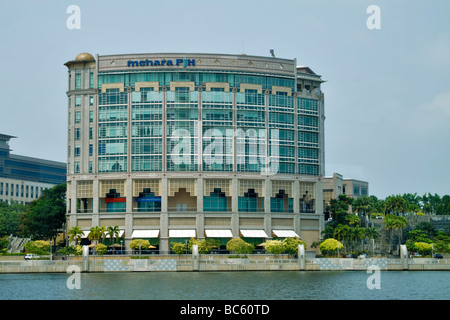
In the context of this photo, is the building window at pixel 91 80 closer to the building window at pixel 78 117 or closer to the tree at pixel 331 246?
the building window at pixel 78 117

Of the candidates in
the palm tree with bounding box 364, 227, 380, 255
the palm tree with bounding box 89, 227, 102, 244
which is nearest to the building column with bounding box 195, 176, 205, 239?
the palm tree with bounding box 89, 227, 102, 244

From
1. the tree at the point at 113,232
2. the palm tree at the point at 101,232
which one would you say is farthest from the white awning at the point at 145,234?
the palm tree at the point at 101,232

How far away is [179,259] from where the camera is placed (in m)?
134

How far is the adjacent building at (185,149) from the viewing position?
165m

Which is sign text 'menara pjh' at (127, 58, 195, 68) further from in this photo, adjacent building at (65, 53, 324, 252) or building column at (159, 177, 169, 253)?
building column at (159, 177, 169, 253)

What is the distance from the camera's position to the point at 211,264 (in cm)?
13262

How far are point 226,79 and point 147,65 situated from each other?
60.3 ft

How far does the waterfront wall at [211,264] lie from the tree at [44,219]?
38.4 meters

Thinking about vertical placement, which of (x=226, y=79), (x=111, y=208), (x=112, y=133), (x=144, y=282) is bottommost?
(x=144, y=282)

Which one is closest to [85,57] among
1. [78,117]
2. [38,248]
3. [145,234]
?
[78,117]

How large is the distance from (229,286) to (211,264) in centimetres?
3106

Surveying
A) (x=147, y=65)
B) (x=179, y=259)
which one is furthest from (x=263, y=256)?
(x=147, y=65)

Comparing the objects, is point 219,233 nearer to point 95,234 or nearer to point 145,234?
point 145,234
